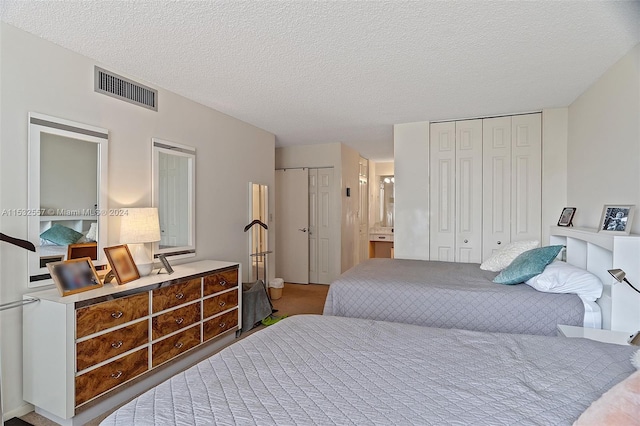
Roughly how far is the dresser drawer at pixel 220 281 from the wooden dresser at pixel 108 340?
0.11 feet

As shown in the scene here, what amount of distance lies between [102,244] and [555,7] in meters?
3.32

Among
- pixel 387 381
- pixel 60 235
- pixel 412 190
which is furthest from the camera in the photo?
pixel 412 190

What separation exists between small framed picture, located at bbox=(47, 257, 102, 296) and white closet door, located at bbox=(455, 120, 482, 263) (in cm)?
373

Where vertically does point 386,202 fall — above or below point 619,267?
above

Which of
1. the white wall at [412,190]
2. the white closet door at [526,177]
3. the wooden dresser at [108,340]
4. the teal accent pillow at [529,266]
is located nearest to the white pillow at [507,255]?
the teal accent pillow at [529,266]

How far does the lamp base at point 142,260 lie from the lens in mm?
2648

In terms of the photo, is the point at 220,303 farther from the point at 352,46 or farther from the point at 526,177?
the point at 526,177

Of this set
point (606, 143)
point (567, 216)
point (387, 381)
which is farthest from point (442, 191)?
point (387, 381)

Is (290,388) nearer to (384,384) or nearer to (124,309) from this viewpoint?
(384,384)

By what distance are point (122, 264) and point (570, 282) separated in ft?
10.5

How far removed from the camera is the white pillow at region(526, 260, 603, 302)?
90.2 inches

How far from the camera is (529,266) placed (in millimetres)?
2555

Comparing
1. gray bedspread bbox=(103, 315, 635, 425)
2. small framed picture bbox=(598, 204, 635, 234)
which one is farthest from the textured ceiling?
gray bedspread bbox=(103, 315, 635, 425)

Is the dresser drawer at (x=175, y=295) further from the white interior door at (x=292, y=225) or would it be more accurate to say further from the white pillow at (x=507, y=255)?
the white interior door at (x=292, y=225)
